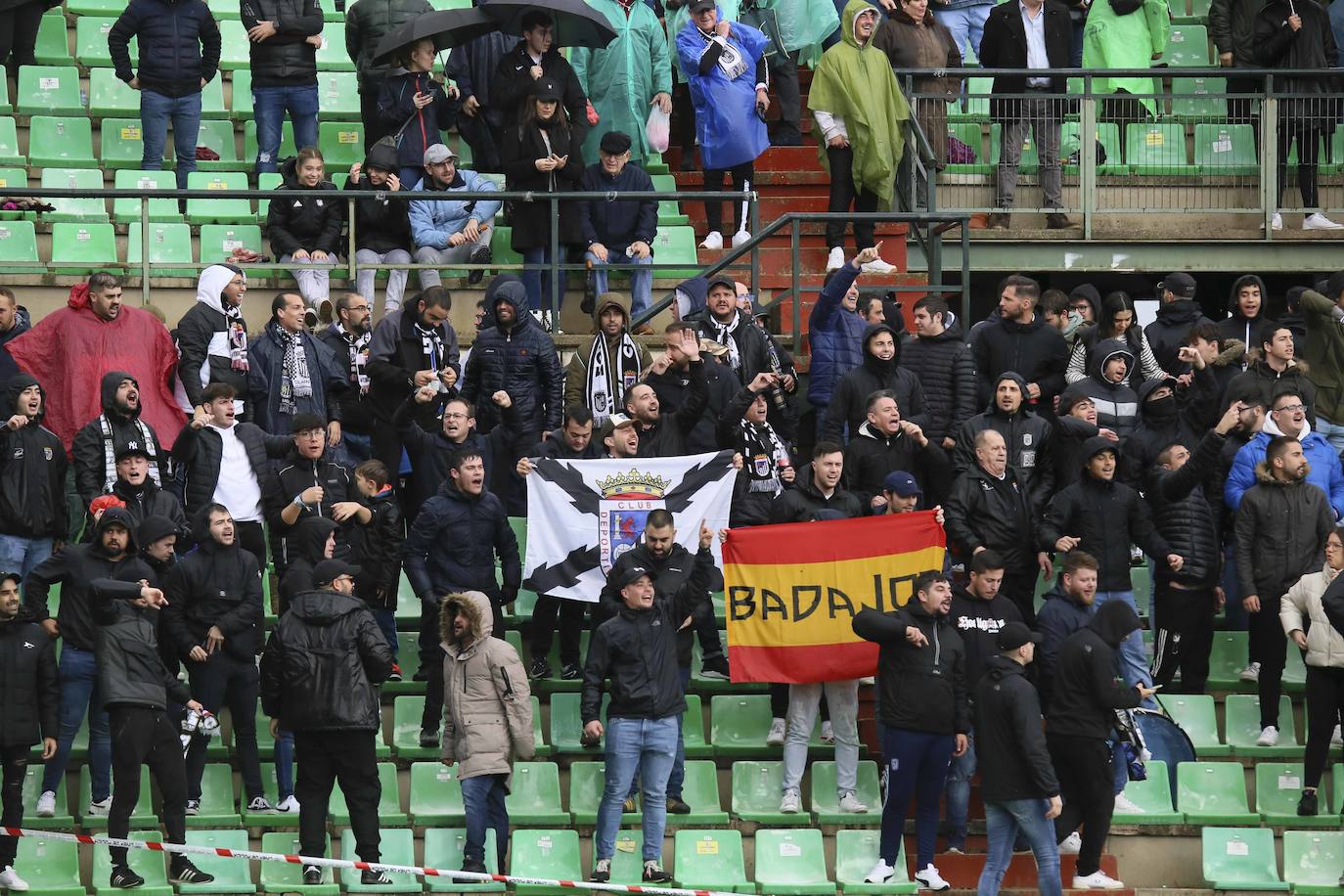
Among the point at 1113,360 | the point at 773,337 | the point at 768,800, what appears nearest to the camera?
the point at 768,800

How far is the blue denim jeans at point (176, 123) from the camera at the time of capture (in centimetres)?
1959

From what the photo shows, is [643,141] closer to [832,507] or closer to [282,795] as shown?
[832,507]

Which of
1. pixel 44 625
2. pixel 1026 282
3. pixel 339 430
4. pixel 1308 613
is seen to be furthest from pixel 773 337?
pixel 44 625

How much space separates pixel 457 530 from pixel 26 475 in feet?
8.79

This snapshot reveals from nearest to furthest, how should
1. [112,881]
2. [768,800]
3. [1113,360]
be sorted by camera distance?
[112,881] → [768,800] → [1113,360]

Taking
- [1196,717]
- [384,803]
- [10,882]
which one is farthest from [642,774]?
[1196,717]

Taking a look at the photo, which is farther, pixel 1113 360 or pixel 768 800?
pixel 1113 360

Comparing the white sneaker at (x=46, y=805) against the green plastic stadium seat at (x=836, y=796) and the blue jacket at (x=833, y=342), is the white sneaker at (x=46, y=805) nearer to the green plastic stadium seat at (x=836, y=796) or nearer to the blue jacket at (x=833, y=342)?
the green plastic stadium seat at (x=836, y=796)

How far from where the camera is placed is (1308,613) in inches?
600

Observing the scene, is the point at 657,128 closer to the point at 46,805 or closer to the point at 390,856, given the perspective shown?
the point at 390,856

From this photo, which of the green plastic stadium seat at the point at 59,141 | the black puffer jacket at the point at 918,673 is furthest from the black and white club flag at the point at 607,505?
the green plastic stadium seat at the point at 59,141

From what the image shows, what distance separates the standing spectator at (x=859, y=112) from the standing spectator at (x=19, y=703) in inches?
279

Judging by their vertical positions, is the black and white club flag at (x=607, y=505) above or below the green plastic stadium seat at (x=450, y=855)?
above

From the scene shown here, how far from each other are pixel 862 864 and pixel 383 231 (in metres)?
6.54
